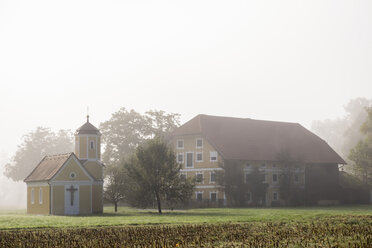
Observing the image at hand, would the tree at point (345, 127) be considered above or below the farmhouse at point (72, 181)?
above

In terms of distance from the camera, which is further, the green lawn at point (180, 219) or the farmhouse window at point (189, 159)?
the farmhouse window at point (189, 159)

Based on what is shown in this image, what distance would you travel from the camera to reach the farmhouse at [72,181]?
A: 5788cm

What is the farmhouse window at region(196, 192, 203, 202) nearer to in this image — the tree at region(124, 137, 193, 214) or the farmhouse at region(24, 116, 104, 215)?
the farmhouse at region(24, 116, 104, 215)

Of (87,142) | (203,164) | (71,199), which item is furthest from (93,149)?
(203,164)

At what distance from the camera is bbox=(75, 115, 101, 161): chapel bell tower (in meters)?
62.2

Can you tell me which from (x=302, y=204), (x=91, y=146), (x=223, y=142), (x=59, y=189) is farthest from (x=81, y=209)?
(x=302, y=204)

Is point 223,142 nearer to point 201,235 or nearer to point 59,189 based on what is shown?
point 59,189

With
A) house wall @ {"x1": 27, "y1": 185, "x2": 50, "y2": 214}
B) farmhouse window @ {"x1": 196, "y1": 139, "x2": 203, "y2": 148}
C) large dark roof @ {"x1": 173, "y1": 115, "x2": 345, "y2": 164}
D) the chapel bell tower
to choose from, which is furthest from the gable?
farmhouse window @ {"x1": 196, "y1": 139, "x2": 203, "y2": 148}

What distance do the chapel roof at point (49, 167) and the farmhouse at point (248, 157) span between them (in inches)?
668

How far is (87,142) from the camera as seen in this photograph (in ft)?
204

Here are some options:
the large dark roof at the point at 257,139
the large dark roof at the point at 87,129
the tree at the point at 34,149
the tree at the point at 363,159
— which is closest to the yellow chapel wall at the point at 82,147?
the large dark roof at the point at 87,129

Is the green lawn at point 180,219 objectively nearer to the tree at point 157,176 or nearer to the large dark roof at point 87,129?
the tree at point 157,176

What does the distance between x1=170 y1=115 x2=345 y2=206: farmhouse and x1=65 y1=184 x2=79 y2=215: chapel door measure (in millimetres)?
16677

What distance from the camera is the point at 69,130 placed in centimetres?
12900
